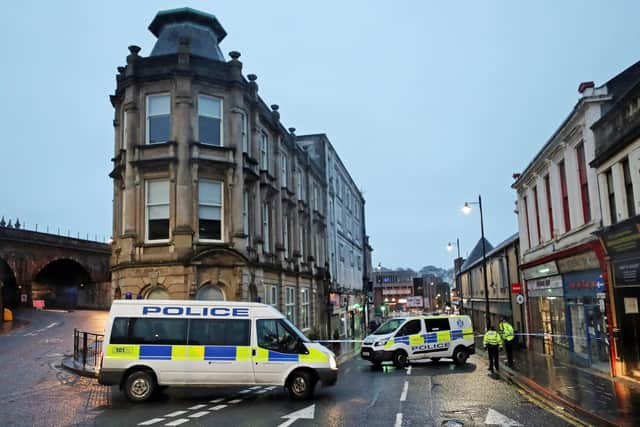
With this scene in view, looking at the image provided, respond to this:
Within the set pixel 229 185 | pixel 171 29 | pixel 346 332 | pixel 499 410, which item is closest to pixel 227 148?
pixel 229 185

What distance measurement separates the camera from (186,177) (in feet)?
73.2

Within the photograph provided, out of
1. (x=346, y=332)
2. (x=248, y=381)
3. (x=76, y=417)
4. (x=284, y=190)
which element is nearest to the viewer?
(x=76, y=417)

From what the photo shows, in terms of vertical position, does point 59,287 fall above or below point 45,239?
below

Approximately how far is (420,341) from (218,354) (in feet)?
33.6

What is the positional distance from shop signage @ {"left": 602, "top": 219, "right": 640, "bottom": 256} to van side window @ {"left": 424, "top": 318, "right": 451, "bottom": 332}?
757 cm

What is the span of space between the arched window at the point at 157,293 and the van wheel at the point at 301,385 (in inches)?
399

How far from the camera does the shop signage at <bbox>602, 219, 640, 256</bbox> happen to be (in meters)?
14.2

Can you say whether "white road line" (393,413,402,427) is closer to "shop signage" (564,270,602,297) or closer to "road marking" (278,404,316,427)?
"road marking" (278,404,316,427)

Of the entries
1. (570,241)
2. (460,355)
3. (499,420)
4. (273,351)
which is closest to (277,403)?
(273,351)

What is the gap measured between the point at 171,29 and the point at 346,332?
32934mm

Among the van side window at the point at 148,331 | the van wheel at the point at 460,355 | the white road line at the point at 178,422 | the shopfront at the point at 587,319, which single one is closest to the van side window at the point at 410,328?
the van wheel at the point at 460,355

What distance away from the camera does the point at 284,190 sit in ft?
102

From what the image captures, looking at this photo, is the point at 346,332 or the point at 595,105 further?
the point at 346,332

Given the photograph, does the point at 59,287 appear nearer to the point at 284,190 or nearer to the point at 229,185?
the point at 284,190
